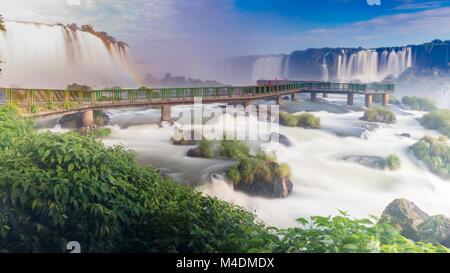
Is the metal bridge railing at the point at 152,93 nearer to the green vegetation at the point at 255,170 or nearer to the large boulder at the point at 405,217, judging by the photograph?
the green vegetation at the point at 255,170

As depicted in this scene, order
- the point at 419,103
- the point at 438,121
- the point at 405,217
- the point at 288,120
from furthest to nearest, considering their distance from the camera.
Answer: the point at 288,120 < the point at 419,103 < the point at 438,121 < the point at 405,217

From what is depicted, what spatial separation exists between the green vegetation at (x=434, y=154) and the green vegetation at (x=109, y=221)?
1798mm

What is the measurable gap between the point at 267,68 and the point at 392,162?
1838 mm

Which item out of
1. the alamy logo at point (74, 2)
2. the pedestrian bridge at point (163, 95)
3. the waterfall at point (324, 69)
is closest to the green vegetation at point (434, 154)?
the pedestrian bridge at point (163, 95)

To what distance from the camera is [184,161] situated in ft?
14.3

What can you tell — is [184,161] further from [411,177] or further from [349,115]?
[411,177]

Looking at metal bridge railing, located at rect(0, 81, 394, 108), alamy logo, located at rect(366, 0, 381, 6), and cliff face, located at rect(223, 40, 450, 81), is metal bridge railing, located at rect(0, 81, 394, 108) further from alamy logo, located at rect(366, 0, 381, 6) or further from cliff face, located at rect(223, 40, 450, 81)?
alamy logo, located at rect(366, 0, 381, 6)

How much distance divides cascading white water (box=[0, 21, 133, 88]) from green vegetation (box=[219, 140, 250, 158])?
1.35 m

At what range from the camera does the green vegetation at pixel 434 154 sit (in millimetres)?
4414

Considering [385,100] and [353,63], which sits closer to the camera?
[353,63]

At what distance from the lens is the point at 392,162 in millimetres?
4453

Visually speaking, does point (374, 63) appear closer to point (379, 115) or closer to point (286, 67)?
point (379, 115)

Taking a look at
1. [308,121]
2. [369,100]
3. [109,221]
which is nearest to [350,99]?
[369,100]
